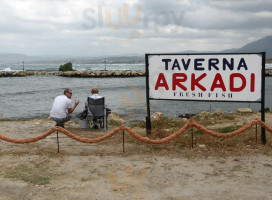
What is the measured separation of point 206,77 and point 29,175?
572 cm

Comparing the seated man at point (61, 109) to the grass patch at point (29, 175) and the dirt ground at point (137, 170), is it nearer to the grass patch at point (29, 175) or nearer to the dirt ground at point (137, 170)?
the dirt ground at point (137, 170)

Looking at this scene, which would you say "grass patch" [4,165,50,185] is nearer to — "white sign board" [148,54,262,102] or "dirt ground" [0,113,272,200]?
"dirt ground" [0,113,272,200]

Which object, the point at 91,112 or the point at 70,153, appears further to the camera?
the point at 91,112

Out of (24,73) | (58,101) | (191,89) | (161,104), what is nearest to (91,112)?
(58,101)

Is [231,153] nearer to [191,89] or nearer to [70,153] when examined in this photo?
[191,89]

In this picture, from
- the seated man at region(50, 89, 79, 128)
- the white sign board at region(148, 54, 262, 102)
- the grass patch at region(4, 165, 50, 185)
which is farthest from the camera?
the seated man at region(50, 89, 79, 128)

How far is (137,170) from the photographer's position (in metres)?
6.93

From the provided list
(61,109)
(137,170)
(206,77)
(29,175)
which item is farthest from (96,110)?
(29,175)

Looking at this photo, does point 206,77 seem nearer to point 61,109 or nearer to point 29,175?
point 61,109

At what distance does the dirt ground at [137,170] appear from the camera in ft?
18.7

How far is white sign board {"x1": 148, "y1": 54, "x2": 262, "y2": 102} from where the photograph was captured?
8984 mm

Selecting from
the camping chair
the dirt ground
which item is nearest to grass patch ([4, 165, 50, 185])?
the dirt ground

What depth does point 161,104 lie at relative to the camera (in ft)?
90.9

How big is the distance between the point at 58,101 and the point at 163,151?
4233mm
